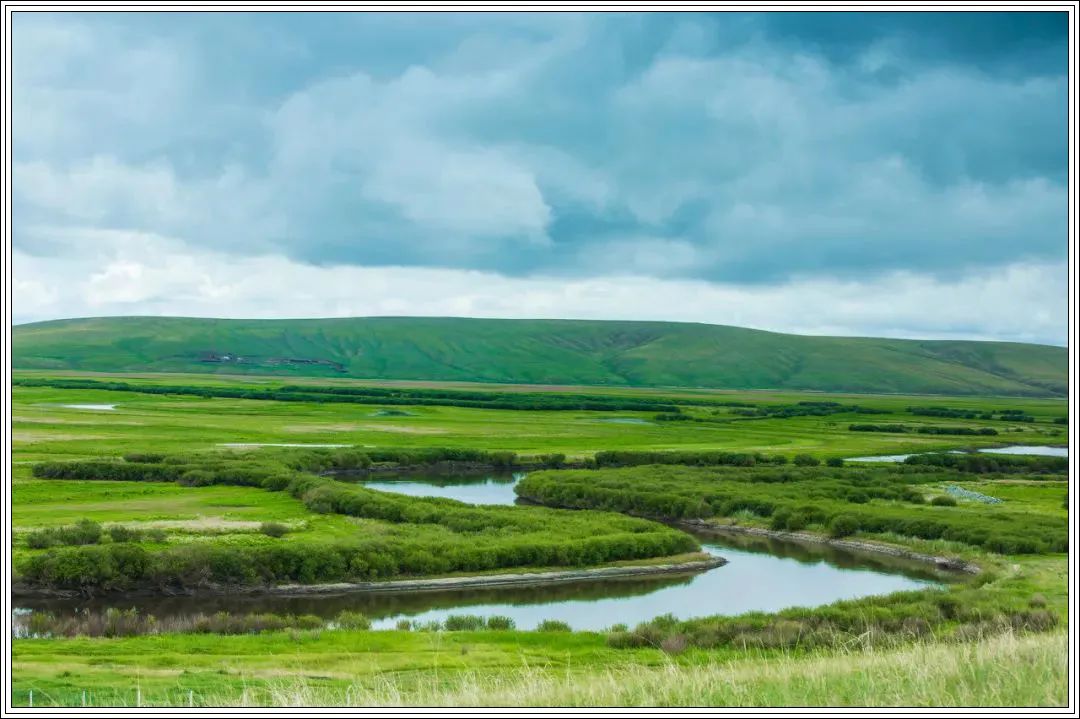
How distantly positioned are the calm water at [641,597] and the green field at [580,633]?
388cm

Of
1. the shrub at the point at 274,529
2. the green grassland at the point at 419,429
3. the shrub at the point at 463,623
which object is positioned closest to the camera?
the shrub at the point at 463,623

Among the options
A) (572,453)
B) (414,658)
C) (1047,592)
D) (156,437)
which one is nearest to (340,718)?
(414,658)

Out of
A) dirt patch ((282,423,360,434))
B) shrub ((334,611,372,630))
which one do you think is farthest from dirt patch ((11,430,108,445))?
shrub ((334,611,372,630))

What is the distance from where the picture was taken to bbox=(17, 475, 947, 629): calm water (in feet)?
124

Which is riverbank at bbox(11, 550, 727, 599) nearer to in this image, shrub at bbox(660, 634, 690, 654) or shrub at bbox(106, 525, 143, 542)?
shrub at bbox(106, 525, 143, 542)

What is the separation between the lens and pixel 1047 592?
3831cm

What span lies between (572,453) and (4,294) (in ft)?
284

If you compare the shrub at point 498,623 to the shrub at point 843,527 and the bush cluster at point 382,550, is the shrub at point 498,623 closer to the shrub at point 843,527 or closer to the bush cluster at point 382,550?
the bush cluster at point 382,550

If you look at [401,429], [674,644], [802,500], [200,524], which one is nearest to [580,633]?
[674,644]

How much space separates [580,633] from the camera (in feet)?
103

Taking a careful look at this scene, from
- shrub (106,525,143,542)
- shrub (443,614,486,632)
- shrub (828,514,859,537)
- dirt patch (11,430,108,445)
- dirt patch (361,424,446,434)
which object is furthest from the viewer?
dirt patch (361,424,446,434)

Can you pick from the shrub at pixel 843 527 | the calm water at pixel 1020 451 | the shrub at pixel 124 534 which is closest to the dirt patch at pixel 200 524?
the shrub at pixel 124 534

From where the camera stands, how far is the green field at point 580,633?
37.9 ft

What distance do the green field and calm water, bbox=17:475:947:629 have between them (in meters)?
3.88
